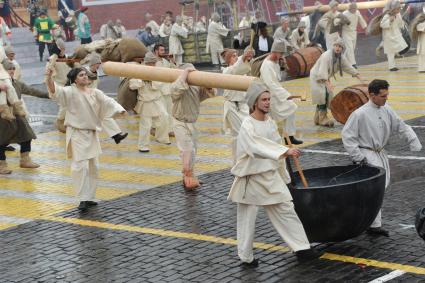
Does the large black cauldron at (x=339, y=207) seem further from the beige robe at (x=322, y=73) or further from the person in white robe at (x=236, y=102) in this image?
the beige robe at (x=322, y=73)

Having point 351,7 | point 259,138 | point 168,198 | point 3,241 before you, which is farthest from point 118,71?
point 351,7

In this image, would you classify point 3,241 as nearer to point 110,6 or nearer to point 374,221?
point 374,221

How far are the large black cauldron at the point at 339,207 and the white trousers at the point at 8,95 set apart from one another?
668 centimetres

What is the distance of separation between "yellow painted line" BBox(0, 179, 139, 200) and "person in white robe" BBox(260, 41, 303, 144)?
230 cm

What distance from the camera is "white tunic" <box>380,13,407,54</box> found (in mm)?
23781

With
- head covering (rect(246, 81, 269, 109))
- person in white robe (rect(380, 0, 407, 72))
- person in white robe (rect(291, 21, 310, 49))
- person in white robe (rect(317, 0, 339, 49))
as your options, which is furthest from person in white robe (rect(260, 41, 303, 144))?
person in white robe (rect(291, 21, 310, 49))

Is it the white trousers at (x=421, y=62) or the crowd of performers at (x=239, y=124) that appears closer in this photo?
the crowd of performers at (x=239, y=124)

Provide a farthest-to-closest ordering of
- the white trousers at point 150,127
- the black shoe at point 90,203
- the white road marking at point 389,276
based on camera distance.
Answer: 1. the white trousers at point 150,127
2. the black shoe at point 90,203
3. the white road marking at point 389,276

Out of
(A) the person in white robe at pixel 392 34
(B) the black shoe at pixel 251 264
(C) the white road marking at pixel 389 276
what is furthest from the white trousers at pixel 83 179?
(A) the person in white robe at pixel 392 34

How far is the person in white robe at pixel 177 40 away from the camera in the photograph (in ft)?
97.1

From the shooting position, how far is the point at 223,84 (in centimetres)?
1037

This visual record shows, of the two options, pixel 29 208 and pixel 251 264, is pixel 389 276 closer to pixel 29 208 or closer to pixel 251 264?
pixel 251 264

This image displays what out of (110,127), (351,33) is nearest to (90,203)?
(110,127)

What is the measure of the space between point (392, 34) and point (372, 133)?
1523 centimetres
